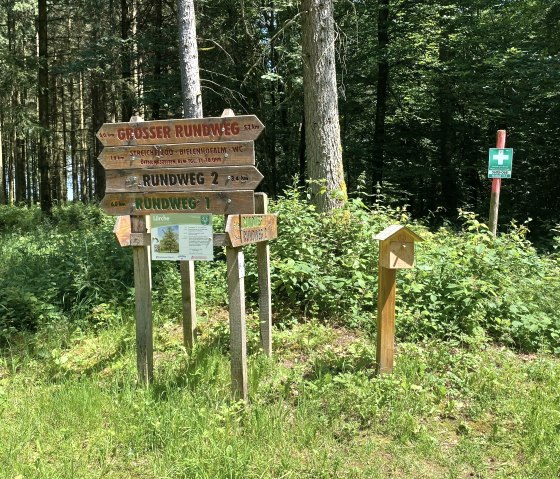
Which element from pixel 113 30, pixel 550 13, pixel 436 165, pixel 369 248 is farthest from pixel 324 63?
pixel 113 30

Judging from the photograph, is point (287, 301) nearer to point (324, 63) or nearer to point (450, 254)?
point (450, 254)

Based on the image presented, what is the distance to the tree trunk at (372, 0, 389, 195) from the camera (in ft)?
53.4

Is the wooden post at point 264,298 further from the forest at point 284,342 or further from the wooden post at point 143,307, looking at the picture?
the wooden post at point 143,307

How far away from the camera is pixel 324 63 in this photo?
7012 millimetres

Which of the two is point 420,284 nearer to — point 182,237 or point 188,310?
point 188,310

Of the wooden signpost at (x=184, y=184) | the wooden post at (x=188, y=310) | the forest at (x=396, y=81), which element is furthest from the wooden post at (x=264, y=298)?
the forest at (x=396, y=81)

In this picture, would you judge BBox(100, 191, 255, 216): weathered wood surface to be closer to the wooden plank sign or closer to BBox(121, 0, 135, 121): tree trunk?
the wooden plank sign

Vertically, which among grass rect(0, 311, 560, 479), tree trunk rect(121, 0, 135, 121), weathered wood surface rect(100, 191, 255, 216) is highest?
tree trunk rect(121, 0, 135, 121)

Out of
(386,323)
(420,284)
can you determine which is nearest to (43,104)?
(420,284)

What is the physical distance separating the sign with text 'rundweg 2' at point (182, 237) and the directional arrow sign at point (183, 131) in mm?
593

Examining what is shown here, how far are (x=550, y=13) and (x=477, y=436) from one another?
14887 millimetres

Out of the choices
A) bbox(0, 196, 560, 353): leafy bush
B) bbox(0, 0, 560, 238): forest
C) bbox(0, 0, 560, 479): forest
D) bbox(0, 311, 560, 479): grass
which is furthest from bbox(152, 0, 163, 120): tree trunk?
bbox(0, 311, 560, 479): grass

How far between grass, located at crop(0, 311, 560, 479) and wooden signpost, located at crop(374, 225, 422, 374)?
0.21 metres

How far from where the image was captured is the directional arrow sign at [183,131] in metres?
3.45
